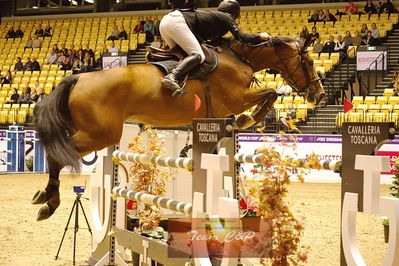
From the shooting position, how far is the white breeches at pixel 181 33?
5.15 metres

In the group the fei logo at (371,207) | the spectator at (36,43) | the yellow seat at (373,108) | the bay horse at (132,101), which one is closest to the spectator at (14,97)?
the spectator at (36,43)

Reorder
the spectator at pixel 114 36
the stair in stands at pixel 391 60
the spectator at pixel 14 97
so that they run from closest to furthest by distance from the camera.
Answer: the stair in stands at pixel 391 60 → the spectator at pixel 14 97 → the spectator at pixel 114 36

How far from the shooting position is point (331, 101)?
1570 centimetres

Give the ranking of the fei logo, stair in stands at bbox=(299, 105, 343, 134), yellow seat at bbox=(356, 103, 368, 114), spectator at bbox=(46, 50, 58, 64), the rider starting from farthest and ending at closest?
spectator at bbox=(46, 50, 58, 64)
stair in stands at bbox=(299, 105, 343, 134)
yellow seat at bbox=(356, 103, 368, 114)
the rider
the fei logo

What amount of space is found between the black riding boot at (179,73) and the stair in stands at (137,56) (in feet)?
48.9

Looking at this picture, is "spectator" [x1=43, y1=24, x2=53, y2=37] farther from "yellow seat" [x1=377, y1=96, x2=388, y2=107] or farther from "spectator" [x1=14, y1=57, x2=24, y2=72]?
"yellow seat" [x1=377, y1=96, x2=388, y2=107]

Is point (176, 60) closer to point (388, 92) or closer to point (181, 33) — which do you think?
point (181, 33)

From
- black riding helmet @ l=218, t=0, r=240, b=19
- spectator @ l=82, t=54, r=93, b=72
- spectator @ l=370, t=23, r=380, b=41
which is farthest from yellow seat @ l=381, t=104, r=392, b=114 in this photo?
spectator @ l=82, t=54, r=93, b=72

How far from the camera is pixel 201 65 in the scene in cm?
522

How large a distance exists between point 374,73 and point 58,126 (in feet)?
42.3

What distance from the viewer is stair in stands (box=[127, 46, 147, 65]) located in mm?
20130

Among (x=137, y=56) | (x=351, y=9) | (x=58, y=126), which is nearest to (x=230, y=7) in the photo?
(x=58, y=126)

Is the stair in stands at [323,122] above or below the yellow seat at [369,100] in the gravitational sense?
below

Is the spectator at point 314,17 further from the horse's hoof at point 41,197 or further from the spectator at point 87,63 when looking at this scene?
→ the horse's hoof at point 41,197
